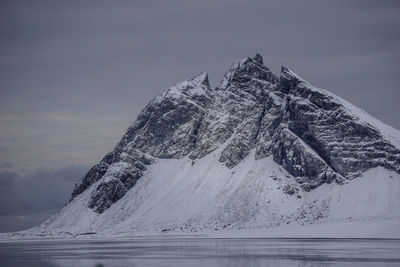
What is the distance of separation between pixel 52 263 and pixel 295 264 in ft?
184

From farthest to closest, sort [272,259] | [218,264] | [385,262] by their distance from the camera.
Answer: [272,259] → [218,264] → [385,262]

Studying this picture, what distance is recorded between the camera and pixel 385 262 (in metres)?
117

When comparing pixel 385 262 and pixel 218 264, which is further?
pixel 218 264

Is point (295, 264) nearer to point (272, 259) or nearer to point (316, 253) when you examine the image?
point (272, 259)

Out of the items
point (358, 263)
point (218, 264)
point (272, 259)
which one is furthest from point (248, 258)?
point (358, 263)

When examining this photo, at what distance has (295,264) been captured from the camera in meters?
120

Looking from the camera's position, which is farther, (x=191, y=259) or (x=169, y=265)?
(x=191, y=259)

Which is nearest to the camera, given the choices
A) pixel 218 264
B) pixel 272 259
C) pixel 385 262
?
pixel 385 262

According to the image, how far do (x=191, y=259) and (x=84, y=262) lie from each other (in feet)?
79.5

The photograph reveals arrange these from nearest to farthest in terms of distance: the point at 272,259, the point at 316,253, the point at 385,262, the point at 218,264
→ the point at 385,262 → the point at 218,264 → the point at 272,259 → the point at 316,253

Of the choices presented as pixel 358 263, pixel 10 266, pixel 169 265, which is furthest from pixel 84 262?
pixel 358 263

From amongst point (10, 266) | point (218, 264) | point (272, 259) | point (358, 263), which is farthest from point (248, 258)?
point (10, 266)

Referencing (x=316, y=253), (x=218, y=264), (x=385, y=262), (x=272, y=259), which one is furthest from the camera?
(x=316, y=253)

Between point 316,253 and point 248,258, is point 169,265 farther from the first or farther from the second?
point 316,253
